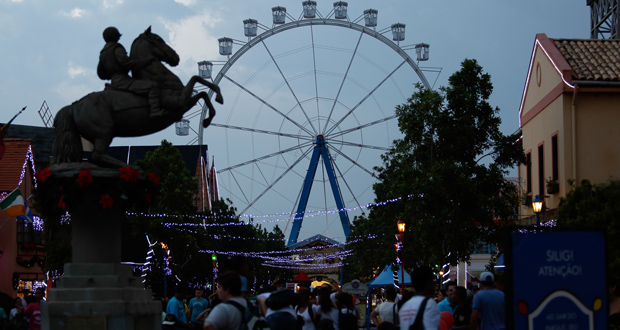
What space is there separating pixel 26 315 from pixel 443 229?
15.6 meters

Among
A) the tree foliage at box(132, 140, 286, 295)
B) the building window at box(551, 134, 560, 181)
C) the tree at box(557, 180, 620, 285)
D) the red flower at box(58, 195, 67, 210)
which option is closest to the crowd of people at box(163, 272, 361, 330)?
the red flower at box(58, 195, 67, 210)

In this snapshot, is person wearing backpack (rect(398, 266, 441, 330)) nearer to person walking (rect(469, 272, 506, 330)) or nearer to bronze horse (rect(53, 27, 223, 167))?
person walking (rect(469, 272, 506, 330))

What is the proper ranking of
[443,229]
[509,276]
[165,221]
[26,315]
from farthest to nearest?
[165,221] < [443,229] < [26,315] < [509,276]

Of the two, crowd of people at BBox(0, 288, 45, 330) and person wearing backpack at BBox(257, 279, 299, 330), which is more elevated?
person wearing backpack at BBox(257, 279, 299, 330)

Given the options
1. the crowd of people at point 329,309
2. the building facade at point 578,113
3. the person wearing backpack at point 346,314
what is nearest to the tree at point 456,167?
the building facade at point 578,113

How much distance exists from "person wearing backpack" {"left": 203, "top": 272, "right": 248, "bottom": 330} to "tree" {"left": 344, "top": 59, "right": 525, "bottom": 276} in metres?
22.1

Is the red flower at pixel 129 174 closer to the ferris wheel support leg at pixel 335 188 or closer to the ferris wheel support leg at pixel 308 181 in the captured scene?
the ferris wheel support leg at pixel 335 188

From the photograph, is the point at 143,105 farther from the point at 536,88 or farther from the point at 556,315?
the point at 536,88

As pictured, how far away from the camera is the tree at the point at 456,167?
99.1ft

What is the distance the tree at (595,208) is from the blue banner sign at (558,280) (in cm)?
1858

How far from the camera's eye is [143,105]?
497 inches

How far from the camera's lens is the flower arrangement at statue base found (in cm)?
1209

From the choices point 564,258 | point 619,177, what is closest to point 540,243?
point 564,258

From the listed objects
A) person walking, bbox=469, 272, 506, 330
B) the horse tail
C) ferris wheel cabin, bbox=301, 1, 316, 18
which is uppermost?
ferris wheel cabin, bbox=301, 1, 316, 18
